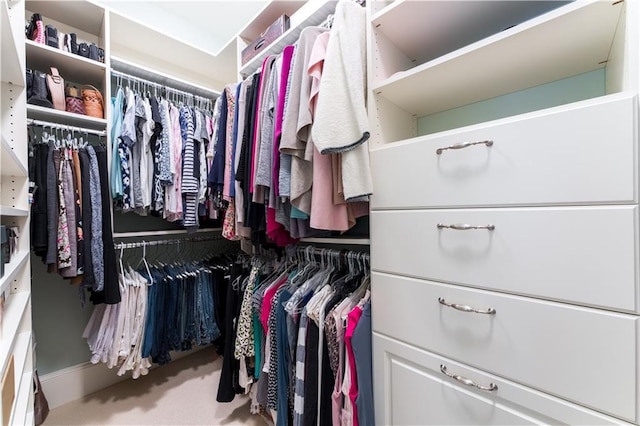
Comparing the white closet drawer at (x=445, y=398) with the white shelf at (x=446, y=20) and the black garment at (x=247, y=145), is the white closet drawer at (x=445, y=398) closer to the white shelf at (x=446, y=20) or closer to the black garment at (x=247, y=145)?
the black garment at (x=247, y=145)

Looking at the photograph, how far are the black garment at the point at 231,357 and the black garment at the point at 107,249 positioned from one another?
574 mm

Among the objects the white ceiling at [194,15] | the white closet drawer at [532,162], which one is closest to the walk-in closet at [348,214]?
the white closet drawer at [532,162]

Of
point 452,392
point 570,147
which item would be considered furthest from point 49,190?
point 570,147

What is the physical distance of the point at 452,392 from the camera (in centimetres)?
80

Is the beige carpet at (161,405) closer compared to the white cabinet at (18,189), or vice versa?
the white cabinet at (18,189)

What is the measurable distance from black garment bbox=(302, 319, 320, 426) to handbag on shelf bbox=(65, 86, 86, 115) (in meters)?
1.69

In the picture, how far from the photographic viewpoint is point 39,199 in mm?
1224

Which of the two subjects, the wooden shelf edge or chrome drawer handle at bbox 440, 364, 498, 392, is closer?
chrome drawer handle at bbox 440, 364, 498, 392

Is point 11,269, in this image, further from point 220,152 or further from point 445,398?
point 445,398

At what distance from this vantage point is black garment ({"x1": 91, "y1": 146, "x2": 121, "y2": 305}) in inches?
54.1

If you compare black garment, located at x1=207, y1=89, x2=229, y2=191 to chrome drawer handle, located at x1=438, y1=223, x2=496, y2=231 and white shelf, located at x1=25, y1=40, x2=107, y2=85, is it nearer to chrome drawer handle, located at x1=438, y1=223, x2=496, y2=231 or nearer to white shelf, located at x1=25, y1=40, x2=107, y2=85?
white shelf, located at x1=25, y1=40, x2=107, y2=85

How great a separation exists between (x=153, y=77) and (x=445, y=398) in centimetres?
234

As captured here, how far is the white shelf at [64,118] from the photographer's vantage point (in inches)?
53.2

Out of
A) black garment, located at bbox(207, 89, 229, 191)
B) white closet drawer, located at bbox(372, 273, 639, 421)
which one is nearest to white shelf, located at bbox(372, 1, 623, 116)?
white closet drawer, located at bbox(372, 273, 639, 421)
